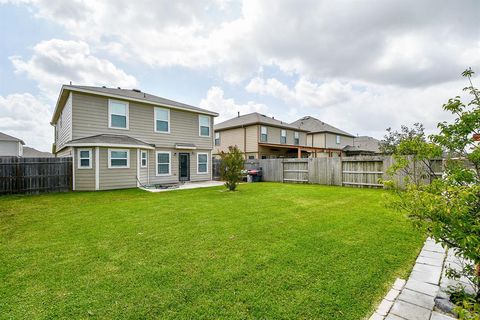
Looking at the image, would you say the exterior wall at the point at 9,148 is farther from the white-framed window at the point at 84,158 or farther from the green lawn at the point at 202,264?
the green lawn at the point at 202,264

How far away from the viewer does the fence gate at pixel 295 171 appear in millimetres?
14914

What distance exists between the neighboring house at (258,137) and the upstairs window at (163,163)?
25.5 feet

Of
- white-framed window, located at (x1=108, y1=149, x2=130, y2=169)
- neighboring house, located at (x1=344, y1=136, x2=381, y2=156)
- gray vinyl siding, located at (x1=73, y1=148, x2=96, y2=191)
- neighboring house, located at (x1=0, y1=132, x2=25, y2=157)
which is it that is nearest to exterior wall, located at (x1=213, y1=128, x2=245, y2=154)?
white-framed window, located at (x1=108, y1=149, x2=130, y2=169)

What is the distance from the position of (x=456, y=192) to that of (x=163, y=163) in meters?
14.5

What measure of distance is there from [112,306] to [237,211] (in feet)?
14.7

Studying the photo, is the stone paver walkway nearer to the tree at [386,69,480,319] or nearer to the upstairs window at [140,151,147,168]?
the tree at [386,69,480,319]

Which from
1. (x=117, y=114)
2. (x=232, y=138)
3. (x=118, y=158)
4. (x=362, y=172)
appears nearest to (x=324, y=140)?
(x=232, y=138)

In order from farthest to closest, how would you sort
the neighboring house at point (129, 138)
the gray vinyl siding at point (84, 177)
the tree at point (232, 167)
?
the neighboring house at point (129, 138), the gray vinyl siding at point (84, 177), the tree at point (232, 167)

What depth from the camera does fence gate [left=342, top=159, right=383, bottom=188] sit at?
12.0m

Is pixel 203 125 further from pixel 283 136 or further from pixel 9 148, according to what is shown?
pixel 9 148

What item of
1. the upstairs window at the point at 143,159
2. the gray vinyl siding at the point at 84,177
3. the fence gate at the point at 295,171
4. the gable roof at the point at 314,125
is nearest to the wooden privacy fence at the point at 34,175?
the gray vinyl siding at the point at 84,177

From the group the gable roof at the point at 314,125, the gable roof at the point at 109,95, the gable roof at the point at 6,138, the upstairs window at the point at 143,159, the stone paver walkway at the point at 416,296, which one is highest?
the gable roof at the point at 314,125

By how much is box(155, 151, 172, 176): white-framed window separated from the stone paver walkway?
1360cm

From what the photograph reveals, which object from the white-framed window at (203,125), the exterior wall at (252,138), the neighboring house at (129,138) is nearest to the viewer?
the neighboring house at (129,138)
